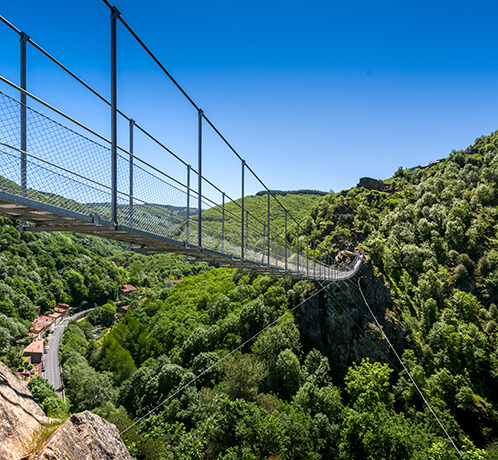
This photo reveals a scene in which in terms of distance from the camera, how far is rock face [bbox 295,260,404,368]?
19281 millimetres

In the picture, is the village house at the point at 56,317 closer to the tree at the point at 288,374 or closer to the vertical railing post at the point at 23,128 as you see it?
the tree at the point at 288,374

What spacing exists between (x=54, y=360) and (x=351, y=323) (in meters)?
28.1

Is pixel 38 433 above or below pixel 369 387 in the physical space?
above

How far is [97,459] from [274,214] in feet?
204

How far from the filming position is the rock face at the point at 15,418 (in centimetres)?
279

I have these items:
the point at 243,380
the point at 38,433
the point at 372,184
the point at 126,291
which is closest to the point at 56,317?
the point at 126,291

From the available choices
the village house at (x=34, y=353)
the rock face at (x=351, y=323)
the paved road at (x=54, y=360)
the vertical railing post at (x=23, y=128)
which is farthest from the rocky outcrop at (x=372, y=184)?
the vertical railing post at (x=23, y=128)

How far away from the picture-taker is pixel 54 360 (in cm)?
2969

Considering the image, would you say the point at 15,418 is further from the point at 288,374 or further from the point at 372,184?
the point at 372,184

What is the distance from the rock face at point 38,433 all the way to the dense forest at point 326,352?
1246 mm

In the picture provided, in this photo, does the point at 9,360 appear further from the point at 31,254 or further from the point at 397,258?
the point at 397,258

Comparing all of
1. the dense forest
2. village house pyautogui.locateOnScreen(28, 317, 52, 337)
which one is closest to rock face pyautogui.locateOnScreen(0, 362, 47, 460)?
the dense forest

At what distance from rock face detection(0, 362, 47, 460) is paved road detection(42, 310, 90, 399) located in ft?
81.0

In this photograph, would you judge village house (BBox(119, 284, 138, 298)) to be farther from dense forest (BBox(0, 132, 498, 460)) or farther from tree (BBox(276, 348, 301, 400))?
tree (BBox(276, 348, 301, 400))
